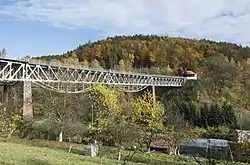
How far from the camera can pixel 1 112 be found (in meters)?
28.5

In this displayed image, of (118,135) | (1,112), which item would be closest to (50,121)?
(118,135)

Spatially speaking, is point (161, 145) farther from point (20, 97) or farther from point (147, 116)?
point (20, 97)

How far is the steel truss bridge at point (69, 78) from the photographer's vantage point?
4872 cm

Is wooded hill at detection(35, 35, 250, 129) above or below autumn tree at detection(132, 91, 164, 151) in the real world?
above

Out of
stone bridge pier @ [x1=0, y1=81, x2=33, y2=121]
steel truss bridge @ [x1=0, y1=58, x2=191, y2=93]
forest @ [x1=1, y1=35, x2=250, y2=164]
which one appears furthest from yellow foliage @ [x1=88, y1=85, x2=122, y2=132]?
stone bridge pier @ [x1=0, y1=81, x2=33, y2=121]

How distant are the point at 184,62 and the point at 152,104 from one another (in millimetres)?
80967

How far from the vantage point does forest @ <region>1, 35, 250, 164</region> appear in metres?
39.8

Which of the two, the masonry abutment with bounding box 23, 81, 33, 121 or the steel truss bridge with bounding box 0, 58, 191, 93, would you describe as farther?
the steel truss bridge with bounding box 0, 58, 191, 93

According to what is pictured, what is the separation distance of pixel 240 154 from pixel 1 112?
25108mm

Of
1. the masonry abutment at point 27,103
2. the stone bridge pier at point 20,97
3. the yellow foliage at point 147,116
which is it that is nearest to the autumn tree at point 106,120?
the yellow foliage at point 147,116

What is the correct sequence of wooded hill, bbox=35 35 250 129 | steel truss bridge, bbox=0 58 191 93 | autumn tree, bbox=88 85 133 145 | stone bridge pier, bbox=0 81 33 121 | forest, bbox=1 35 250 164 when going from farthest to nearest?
1. wooded hill, bbox=35 35 250 129
2. steel truss bridge, bbox=0 58 191 93
3. stone bridge pier, bbox=0 81 33 121
4. forest, bbox=1 35 250 164
5. autumn tree, bbox=88 85 133 145

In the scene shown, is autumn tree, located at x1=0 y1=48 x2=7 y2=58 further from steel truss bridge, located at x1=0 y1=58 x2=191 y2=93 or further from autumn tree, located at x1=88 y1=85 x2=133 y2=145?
autumn tree, located at x1=88 y1=85 x2=133 y2=145

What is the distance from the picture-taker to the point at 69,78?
6625 cm

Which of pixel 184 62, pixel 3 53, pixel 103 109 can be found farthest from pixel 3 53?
pixel 184 62
